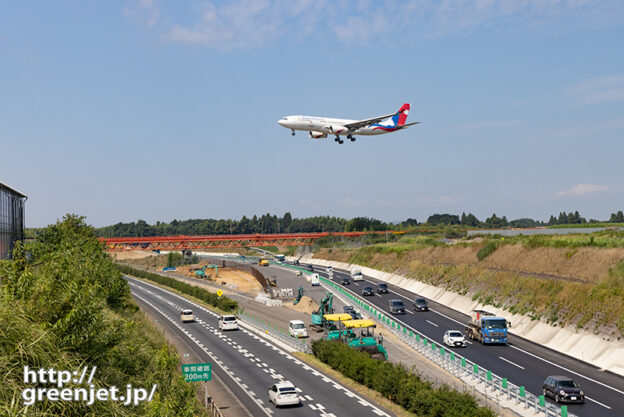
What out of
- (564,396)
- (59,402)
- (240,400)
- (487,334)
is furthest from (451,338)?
(59,402)

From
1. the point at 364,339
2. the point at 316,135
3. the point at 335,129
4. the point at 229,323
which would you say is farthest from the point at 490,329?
the point at 316,135

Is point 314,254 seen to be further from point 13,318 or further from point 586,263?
point 13,318

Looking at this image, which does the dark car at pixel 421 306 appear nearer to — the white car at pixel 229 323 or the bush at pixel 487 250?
the bush at pixel 487 250

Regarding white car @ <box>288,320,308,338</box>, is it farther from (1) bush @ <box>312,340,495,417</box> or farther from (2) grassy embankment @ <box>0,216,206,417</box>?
(2) grassy embankment @ <box>0,216,206,417</box>

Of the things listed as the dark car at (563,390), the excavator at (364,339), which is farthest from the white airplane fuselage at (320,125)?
the dark car at (563,390)

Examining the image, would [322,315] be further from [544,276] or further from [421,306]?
[544,276]

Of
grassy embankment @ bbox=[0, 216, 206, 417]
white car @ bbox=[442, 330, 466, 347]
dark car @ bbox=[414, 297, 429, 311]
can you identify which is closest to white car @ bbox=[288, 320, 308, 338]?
white car @ bbox=[442, 330, 466, 347]
